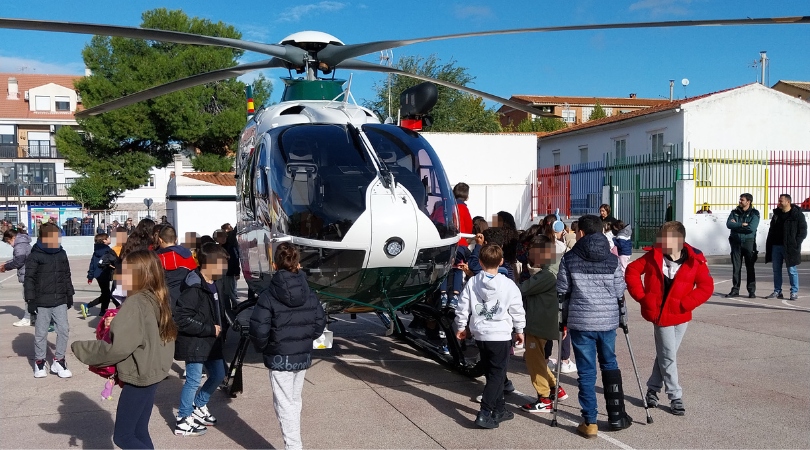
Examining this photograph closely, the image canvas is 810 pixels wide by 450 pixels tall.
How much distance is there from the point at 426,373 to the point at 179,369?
263 cm

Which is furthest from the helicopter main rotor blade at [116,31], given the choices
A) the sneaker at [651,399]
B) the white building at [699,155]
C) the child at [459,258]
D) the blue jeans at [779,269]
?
the white building at [699,155]

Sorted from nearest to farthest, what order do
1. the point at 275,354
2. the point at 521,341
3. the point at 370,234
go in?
the point at 275,354, the point at 521,341, the point at 370,234

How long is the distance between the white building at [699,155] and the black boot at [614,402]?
1574cm

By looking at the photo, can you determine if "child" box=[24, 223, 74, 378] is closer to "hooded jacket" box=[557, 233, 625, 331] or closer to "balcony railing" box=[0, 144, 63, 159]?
Result: "hooded jacket" box=[557, 233, 625, 331]

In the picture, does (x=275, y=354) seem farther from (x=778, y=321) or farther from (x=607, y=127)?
(x=607, y=127)

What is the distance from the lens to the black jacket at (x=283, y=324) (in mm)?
4270

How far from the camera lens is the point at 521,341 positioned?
515 centimetres

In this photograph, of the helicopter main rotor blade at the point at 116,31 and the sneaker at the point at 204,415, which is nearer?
the sneaker at the point at 204,415

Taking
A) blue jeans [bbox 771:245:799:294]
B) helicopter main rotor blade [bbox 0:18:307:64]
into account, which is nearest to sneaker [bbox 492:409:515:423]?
helicopter main rotor blade [bbox 0:18:307:64]

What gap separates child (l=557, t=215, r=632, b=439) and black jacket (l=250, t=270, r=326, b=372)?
6.58 feet

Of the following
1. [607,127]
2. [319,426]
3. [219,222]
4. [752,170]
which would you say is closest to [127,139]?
[219,222]

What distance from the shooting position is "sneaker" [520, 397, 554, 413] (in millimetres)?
5559

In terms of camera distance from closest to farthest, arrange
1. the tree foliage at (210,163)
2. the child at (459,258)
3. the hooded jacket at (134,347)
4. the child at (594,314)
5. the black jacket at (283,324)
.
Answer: the hooded jacket at (134,347) < the black jacket at (283,324) < the child at (594,314) < the child at (459,258) < the tree foliage at (210,163)

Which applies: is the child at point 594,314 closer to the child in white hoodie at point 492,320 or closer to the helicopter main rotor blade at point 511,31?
the child in white hoodie at point 492,320
